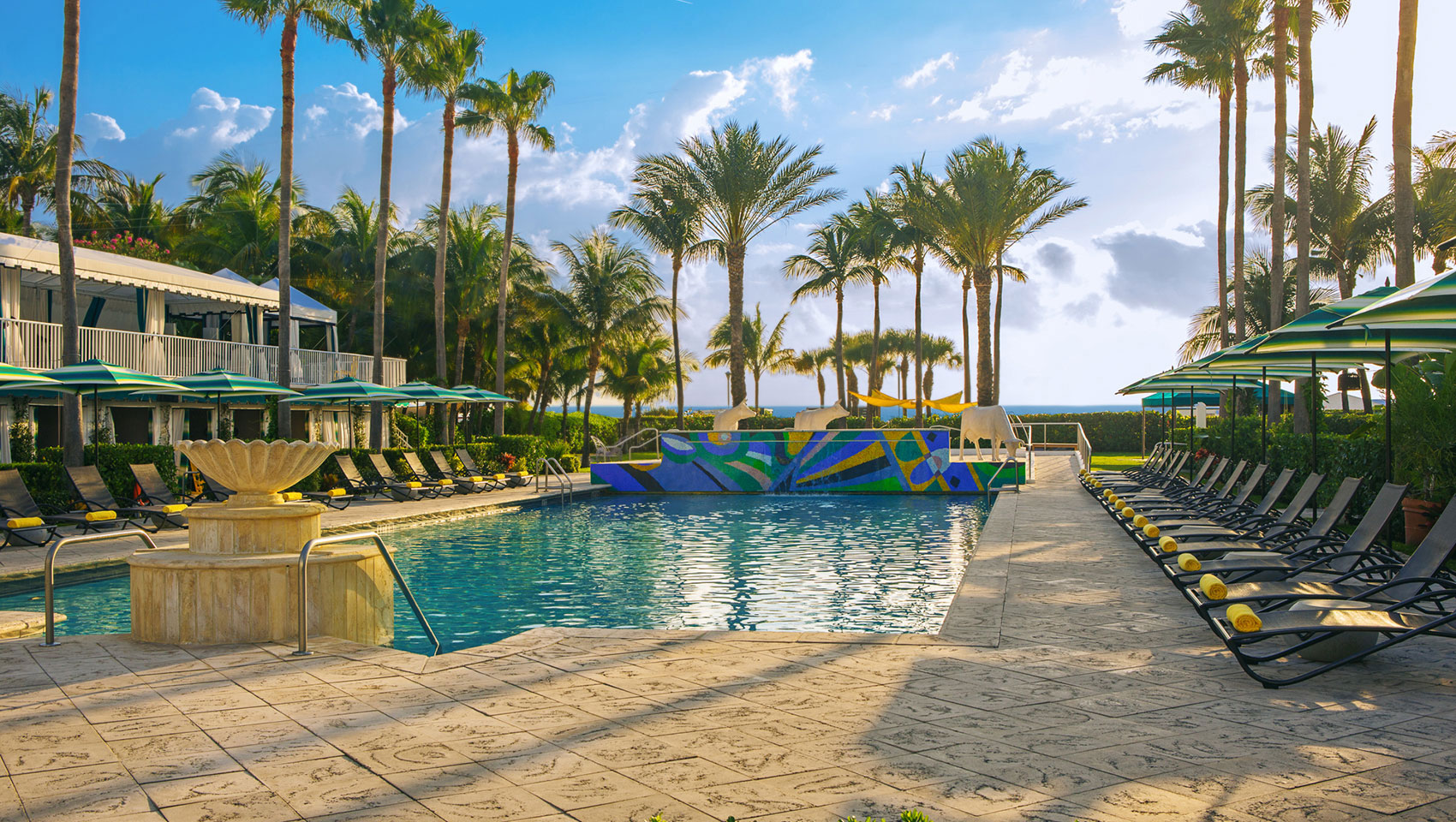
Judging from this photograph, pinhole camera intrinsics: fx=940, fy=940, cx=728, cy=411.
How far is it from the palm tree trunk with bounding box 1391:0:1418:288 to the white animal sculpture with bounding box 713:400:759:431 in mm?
15119

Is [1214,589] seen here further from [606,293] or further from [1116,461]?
[606,293]

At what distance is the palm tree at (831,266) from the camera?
140 feet

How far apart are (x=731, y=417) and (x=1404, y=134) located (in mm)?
15701

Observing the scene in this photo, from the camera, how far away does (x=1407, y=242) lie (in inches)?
595

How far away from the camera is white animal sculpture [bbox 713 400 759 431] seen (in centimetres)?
2556

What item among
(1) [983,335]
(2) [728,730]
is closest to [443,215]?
(1) [983,335]

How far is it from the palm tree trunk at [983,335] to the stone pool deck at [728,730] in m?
24.7

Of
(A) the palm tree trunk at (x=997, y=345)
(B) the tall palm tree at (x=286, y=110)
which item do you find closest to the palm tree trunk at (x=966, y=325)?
(A) the palm tree trunk at (x=997, y=345)

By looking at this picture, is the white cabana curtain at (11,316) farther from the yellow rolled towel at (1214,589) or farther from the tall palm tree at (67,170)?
the yellow rolled towel at (1214,589)

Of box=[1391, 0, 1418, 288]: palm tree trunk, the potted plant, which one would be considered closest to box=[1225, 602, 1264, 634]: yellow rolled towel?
the potted plant

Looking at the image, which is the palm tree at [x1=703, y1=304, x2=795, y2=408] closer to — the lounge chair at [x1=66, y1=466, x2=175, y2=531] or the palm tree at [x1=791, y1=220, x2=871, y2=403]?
the palm tree at [x1=791, y1=220, x2=871, y2=403]

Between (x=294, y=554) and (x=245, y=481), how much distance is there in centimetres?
77

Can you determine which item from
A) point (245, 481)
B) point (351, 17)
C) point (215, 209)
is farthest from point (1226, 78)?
point (215, 209)

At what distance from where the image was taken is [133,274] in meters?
22.1
